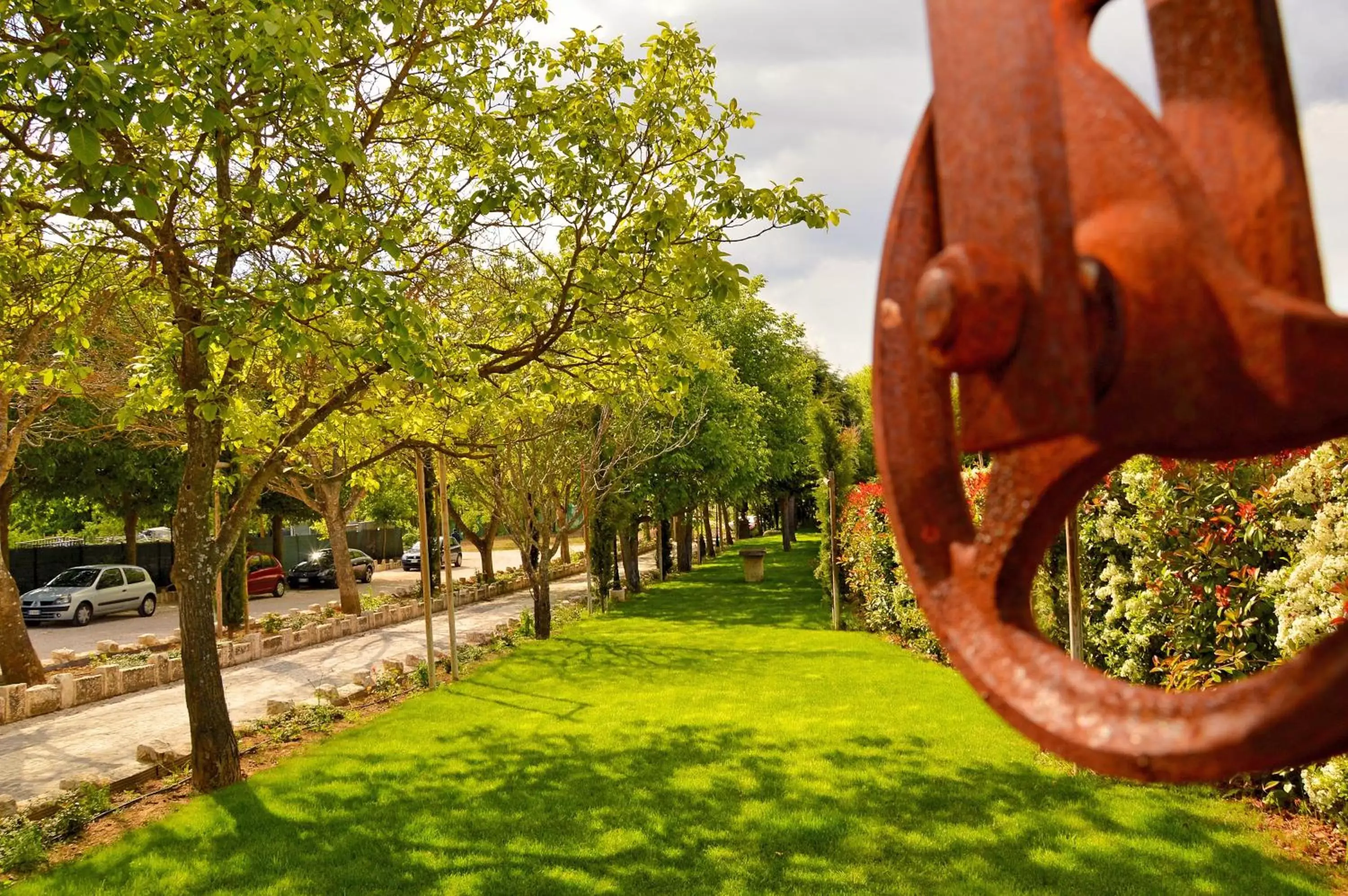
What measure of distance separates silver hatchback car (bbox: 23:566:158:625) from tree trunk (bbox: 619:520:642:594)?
15.4 m

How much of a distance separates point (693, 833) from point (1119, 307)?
723 cm

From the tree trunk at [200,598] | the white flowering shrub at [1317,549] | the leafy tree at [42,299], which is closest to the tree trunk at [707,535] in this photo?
the leafy tree at [42,299]

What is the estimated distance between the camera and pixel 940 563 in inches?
32.1

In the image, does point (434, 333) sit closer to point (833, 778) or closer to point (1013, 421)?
point (833, 778)

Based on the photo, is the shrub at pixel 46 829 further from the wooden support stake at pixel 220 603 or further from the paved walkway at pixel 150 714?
the wooden support stake at pixel 220 603

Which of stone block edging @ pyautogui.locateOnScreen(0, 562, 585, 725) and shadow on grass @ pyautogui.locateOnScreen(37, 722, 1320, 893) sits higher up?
stone block edging @ pyautogui.locateOnScreen(0, 562, 585, 725)

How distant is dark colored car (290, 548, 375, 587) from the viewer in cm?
3694

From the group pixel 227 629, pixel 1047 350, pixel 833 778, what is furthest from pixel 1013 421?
pixel 227 629

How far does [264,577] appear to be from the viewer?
1309 inches

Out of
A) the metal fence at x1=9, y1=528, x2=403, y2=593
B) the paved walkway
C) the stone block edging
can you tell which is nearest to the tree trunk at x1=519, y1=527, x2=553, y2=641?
the paved walkway

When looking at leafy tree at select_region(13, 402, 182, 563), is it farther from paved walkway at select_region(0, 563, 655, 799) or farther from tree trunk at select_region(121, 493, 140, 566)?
paved walkway at select_region(0, 563, 655, 799)

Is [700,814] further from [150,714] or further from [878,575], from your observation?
[150,714]

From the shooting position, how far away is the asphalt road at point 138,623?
21781 mm

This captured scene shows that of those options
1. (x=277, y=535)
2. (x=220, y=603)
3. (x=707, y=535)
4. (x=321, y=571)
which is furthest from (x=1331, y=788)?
(x=277, y=535)
